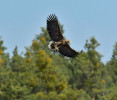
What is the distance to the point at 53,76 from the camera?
41.9 meters

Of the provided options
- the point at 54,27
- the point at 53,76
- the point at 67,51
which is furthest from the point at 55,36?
the point at 53,76

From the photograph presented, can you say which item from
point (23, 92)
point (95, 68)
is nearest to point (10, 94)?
point (23, 92)

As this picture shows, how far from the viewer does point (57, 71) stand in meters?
43.1

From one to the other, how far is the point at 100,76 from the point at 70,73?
12.9 ft

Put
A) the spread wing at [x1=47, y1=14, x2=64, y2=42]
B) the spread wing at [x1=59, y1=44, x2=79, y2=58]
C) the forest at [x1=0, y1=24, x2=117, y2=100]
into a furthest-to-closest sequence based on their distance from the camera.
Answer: the forest at [x1=0, y1=24, x2=117, y2=100] → the spread wing at [x1=59, y1=44, x2=79, y2=58] → the spread wing at [x1=47, y1=14, x2=64, y2=42]

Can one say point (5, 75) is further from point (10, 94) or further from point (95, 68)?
point (95, 68)

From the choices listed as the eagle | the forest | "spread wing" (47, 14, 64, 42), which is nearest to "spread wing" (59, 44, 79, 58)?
the eagle

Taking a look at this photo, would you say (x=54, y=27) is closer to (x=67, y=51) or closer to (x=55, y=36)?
(x=55, y=36)

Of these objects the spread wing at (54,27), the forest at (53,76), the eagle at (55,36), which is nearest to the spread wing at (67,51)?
the eagle at (55,36)

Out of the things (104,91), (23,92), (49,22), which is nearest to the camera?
(49,22)

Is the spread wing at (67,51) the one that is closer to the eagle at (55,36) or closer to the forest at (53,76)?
the eagle at (55,36)

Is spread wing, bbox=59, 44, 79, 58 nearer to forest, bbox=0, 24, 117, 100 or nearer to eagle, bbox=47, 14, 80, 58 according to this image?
eagle, bbox=47, 14, 80, 58

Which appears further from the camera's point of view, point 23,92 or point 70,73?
point 70,73

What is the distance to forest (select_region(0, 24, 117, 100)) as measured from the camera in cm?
4281
